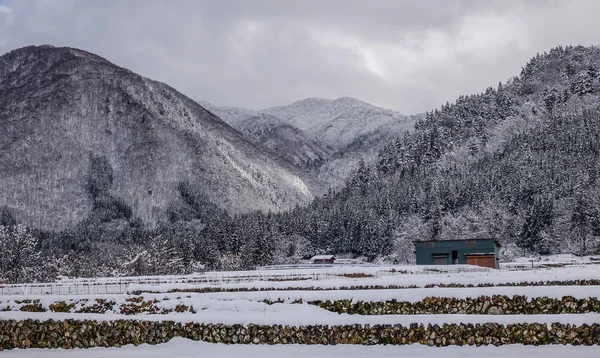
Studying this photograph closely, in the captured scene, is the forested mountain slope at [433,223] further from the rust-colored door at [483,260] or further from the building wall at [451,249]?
the rust-colored door at [483,260]

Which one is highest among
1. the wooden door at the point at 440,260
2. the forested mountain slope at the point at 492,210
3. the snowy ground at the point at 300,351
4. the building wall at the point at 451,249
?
the forested mountain slope at the point at 492,210

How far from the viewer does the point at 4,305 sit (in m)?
41.8

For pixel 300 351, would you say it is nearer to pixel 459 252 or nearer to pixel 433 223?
pixel 459 252

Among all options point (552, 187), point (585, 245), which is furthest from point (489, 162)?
point (585, 245)

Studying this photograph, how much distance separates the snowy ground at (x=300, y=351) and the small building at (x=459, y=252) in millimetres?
68711

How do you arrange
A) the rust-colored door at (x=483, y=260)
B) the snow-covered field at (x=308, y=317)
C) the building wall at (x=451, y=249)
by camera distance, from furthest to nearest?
the building wall at (x=451, y=249) < the rust-colored door at (x=483, y=260) < the snow-covered field at (x=308, y=317)

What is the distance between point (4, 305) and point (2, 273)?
241ft

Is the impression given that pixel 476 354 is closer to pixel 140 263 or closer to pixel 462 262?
pixel 462 262

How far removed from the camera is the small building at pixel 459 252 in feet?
292

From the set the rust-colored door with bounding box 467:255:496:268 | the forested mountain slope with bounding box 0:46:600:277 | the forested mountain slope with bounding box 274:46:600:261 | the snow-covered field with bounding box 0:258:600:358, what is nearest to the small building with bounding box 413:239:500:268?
the rust-colored door with bounding box 467:255:496:268

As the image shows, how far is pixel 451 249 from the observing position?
9188 centimetres

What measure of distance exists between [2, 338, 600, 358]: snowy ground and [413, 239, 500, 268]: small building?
6871 cm

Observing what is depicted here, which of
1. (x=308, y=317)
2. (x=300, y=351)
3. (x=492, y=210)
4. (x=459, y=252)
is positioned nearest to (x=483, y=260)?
(x=459, y=252)

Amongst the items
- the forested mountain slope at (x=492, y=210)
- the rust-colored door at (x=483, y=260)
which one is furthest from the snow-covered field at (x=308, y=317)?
the forested mountain slope at (x=492, y=210)
